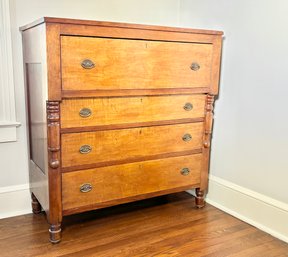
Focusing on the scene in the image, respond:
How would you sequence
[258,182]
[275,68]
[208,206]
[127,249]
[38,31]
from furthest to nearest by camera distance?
[208,206]
[258,182]
[275,68]
[127,249]
[38,31]

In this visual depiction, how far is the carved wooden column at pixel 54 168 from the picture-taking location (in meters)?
1.72

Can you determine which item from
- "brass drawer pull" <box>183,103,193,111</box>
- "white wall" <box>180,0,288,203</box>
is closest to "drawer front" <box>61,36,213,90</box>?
"brass drawer pull" <box>183,103,193,111</box>

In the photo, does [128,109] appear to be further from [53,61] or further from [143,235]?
[143,235]

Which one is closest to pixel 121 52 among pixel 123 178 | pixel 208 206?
pixel 123 178

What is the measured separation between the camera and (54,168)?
178 centimetres

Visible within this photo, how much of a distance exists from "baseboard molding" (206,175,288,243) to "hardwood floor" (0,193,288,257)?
0.05 meters

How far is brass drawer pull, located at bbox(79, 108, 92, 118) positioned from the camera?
5.90 ft

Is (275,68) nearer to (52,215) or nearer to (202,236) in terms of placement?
(202,236)

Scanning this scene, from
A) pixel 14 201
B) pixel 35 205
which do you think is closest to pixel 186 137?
pixel 35 205

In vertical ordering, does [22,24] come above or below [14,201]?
above

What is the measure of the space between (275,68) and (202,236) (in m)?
1.11

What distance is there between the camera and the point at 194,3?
8.32ft

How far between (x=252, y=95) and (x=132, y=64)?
2.71 ft

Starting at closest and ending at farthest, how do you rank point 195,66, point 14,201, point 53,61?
point 53,61
point 195,66
point 14,201
